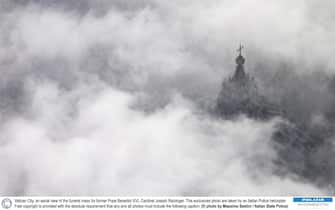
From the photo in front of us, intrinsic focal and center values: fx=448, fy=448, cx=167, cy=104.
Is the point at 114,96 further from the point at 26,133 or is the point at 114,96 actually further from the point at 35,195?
the point at 35,195

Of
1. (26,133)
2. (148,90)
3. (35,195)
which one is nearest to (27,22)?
(26,133)

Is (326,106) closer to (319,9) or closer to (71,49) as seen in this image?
(319,9)

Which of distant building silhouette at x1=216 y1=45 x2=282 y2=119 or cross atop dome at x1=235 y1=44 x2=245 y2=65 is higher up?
cross atop dome at x1=235 y1=44 x2=245 y2=65

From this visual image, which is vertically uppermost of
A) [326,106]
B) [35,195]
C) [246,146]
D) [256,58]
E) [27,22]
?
[27,22]

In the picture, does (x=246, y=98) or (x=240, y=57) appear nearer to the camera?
(x=240, y=57)

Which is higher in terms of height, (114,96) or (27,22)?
(27,22)

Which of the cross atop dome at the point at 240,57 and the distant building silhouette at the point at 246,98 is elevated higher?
the cross atop dome at the point at 240,57

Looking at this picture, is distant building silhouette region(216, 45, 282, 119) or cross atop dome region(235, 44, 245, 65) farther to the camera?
cross atop dome region(235, 44, 245, 65)

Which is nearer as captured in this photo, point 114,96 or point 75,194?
point 75,194

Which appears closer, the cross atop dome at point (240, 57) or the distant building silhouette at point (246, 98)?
the distant building silhouette at point (246, 98)

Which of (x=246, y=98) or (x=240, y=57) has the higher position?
(x=240, y=57)

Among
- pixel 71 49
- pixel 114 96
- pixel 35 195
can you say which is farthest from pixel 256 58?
pixel 35 195
